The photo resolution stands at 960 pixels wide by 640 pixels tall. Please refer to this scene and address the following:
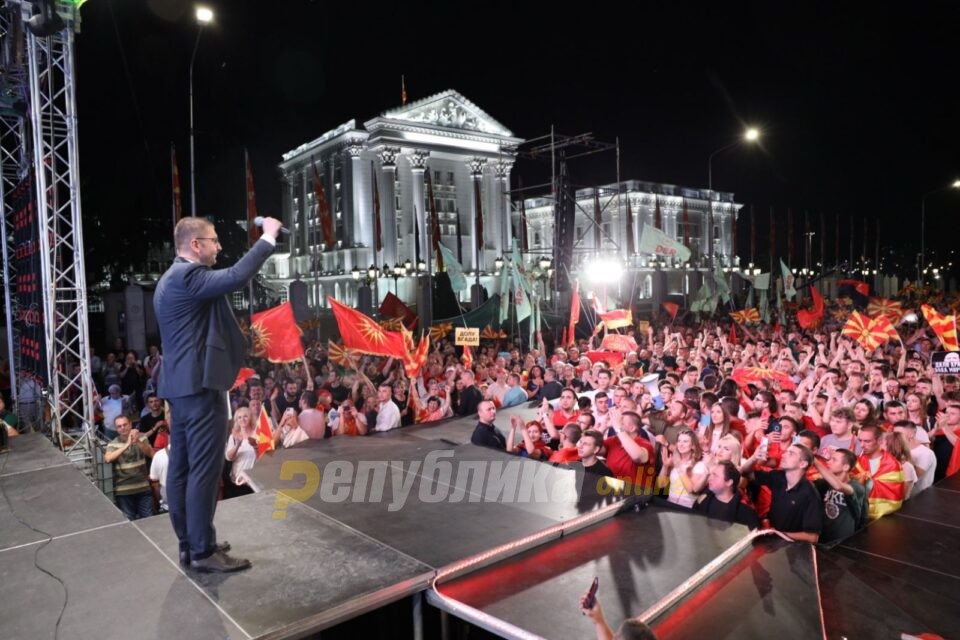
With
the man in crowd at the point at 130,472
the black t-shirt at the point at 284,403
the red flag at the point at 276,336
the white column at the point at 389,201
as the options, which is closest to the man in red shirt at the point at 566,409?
the red flag at the point at 276,336

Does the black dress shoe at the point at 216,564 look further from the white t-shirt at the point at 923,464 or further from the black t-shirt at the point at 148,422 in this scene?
the white t-shirt at the point at 923,464

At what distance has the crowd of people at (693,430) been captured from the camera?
5.59 meters

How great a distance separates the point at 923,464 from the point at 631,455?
3.45m

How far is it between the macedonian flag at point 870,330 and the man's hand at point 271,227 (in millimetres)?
12942

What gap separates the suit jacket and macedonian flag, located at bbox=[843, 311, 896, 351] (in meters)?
13.0

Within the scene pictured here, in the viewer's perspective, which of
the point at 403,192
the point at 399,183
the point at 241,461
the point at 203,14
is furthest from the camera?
the point at 403,192

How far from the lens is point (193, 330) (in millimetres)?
3426

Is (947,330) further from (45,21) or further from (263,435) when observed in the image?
(45,21)

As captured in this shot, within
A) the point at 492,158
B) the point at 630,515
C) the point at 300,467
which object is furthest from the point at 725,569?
the point at 492,158

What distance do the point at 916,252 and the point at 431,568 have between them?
83.9 m

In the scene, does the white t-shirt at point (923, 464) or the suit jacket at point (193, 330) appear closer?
the suit jacket at point (193, 330)

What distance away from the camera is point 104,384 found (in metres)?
14.7

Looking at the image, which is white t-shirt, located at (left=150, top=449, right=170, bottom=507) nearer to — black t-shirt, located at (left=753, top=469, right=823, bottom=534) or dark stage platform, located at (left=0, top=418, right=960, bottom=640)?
dark stage platform, located at (left=0, top=418, right=960, bottom=640)

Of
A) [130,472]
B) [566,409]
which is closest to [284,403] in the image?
[130,472]
